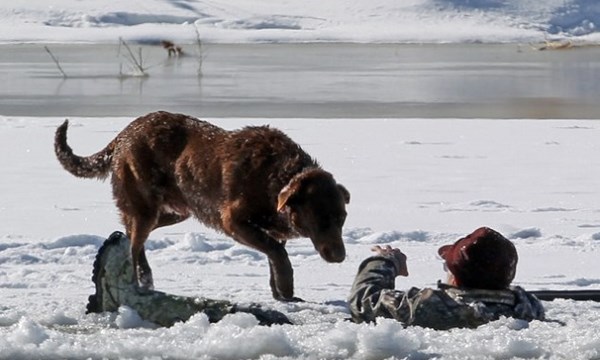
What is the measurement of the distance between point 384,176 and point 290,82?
16.7 meters

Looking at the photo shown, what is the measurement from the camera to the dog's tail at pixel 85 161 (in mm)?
7859

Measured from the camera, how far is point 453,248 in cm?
600

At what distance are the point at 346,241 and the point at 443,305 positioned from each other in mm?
2758

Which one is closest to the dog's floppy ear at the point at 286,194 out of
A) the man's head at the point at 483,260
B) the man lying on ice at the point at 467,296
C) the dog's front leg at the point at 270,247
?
the dog's front leg at the point at 270,247

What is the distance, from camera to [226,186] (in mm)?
7000

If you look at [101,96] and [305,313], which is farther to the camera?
[101,96]

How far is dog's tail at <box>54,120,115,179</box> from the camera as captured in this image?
7.86 m

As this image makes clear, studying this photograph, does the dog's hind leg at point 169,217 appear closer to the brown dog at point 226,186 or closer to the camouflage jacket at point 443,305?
the brown dog at point 226,186

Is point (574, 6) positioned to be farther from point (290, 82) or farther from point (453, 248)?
point (453, 248)

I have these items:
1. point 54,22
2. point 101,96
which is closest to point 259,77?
point 101,96

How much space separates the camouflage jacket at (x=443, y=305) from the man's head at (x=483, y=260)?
0.05 metres

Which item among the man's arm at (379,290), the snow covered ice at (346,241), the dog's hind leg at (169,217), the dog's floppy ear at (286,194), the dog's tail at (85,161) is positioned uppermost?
the dog's floppy ear at (286,194)

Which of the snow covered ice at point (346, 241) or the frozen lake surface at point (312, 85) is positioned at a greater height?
the snow covered ice at point (346, 241)

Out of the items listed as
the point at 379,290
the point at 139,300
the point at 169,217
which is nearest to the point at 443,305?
the point at 379,290
